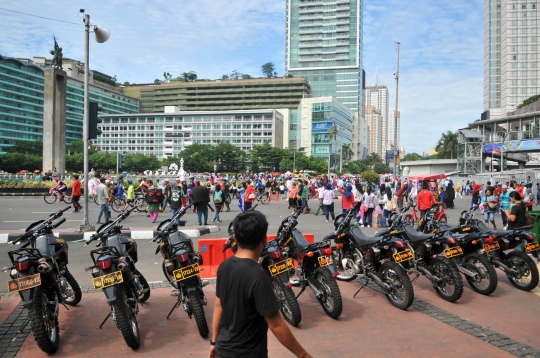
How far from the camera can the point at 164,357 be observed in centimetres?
452

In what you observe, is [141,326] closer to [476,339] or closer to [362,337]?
[362,337]

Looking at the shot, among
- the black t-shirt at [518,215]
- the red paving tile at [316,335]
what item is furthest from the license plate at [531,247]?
the red paving tile at [316,335]

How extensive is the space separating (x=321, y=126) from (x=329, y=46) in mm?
39732

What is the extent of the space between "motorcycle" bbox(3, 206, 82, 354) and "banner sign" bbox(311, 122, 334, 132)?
407ft

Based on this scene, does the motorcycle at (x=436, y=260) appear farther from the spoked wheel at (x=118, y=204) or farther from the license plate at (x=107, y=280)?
the spoked wheel at (x=118, y=204)

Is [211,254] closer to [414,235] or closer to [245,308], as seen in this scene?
[414,235]

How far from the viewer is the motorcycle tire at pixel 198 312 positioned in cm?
495

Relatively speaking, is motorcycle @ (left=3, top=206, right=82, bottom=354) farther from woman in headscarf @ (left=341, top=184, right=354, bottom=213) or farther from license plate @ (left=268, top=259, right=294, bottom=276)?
woman in headscarf @ (left=341, top=184, right=354, bottom=213)

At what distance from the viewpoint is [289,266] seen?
5582 millimetres

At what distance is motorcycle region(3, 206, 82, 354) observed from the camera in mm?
4441

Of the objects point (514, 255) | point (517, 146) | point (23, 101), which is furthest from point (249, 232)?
point (23, 101)

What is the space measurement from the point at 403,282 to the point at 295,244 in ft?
5.13

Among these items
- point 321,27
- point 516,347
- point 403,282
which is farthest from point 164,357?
point 321,27

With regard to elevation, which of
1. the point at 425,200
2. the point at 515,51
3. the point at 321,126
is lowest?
the point at 425,200
